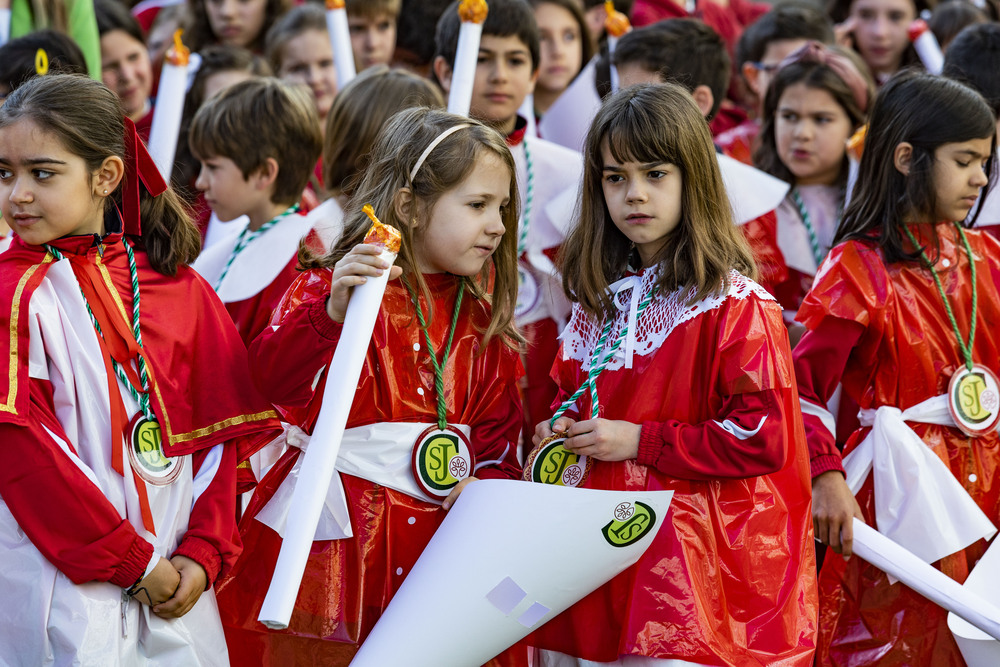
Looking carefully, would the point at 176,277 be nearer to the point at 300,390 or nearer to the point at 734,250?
the point at 300,390

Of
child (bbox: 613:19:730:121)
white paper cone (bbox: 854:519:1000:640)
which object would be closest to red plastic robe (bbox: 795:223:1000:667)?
white paper cone (bbox: 854:519:1000:640)

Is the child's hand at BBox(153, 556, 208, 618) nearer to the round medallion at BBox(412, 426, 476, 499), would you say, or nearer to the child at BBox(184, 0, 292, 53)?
the round medallion at BBox(412, 426, 476, 499)

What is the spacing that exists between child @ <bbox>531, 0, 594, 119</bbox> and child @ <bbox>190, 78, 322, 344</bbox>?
1453 millimetres

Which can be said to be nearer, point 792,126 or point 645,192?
point 645,192

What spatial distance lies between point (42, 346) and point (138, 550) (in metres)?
0.46

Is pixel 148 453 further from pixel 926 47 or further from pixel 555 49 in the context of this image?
pixel 926 47

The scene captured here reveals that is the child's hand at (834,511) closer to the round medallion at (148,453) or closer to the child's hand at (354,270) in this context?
the child's hand at (354,270)

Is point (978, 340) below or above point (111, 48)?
below

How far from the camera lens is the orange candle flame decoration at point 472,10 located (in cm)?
313

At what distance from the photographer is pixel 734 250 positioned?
2.70 metres

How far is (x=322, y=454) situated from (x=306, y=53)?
144 inches

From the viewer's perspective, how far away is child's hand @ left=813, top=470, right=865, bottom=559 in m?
2.85

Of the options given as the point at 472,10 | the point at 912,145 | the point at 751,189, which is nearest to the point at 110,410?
the point at 472,10

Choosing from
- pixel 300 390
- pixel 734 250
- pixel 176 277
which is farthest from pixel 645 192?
pixel 176 277
